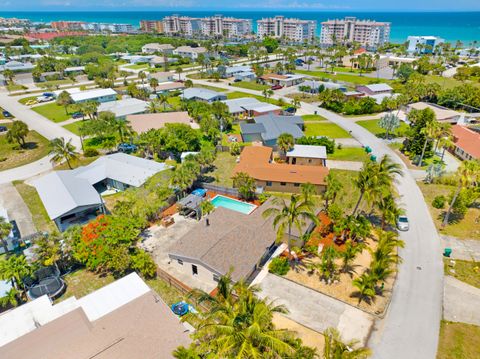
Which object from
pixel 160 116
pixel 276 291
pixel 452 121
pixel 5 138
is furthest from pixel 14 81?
pixel 452 121

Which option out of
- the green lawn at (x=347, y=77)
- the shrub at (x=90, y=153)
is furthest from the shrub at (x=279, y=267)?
the green lawn at (x=347, y=77)

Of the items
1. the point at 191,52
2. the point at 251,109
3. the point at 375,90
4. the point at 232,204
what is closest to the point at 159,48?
the point at 191,52

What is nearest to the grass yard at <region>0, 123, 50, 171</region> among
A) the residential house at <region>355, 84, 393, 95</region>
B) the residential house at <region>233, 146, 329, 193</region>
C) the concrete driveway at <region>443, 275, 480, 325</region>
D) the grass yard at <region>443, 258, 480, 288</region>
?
the residential house at <region>233, 146, 329, 193</region>

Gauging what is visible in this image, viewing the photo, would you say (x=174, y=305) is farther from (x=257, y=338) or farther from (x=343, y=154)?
(x=343, y=154)

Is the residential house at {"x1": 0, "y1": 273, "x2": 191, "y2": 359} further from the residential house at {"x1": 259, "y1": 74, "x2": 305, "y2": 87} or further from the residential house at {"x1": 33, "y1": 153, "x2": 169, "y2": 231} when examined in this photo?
the residential house at {"x1": 259, "y1": 74, "x2": 305, "y2": 87}

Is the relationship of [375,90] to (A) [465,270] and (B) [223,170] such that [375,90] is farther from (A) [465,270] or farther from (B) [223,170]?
(A) [465,270]

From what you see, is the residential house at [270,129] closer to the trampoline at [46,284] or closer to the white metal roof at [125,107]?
the white metal roof at [125,107]
